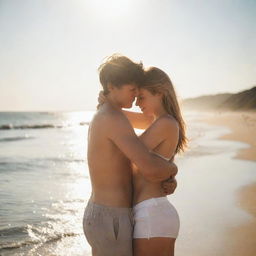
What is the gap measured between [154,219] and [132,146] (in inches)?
23.5

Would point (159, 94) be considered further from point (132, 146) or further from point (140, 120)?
point (140, 120)

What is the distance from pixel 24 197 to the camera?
945 cm

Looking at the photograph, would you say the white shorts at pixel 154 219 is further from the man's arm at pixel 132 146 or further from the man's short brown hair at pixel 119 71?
the man's short brown hair at pixel 119 71

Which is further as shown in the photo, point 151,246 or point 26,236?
point 26,236

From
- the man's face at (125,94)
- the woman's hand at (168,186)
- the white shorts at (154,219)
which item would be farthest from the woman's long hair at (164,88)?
the white shorts at (154,219)

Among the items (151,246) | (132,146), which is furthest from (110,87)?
(151,246)

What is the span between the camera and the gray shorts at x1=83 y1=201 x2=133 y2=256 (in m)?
3.00

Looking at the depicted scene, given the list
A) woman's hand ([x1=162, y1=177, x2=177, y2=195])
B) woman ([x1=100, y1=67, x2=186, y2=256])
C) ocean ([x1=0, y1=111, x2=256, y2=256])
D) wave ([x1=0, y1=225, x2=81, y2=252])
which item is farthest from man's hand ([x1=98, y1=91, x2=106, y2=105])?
wave ([x1=0, y1=225, x2=81, y2=252])

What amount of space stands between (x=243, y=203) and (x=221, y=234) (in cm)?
193

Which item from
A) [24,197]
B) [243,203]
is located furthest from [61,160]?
[243,203]

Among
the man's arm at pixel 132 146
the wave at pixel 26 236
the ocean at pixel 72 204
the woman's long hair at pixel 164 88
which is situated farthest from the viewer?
the wave at pixel 26 236

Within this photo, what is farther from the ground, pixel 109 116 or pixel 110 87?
pixel 110 87

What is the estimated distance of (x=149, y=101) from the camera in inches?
134

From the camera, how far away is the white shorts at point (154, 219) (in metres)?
3.02
